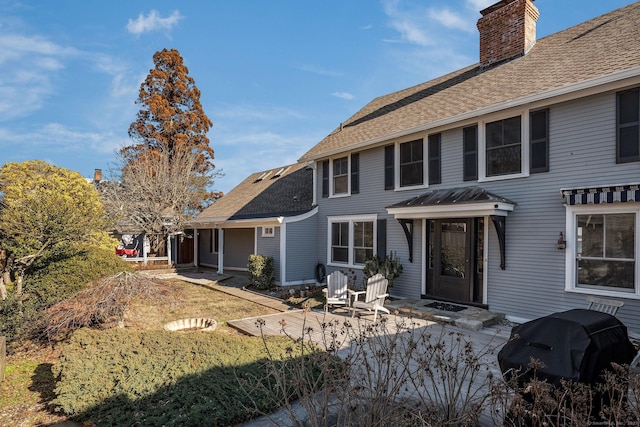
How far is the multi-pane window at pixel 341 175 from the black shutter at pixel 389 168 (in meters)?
1.67

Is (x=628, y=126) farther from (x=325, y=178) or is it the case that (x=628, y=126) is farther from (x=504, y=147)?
(x=325, y=178)

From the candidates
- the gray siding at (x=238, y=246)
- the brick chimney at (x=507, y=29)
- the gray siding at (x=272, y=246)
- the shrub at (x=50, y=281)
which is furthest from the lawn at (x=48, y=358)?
the brick chimney at (x=507, y=29)

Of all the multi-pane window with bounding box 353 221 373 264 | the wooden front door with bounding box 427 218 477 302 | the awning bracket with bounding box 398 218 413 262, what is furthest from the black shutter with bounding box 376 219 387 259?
the wooden front door with bounding box 427 218 477 302

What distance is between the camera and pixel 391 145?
10.5 m

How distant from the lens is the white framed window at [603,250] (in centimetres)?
618

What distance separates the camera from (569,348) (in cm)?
289

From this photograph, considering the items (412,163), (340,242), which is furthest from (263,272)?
(412,163)

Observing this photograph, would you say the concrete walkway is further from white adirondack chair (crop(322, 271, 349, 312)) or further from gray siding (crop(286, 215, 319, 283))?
gray siding (crop(286, 215, 319, 283))

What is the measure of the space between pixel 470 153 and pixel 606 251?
3377mm

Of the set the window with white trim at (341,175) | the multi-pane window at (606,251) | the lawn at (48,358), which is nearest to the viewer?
the lawn at (48,358)

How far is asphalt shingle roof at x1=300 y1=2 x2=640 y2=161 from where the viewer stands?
23.2 ft

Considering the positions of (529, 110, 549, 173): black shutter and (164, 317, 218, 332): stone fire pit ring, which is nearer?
(164, 317, 218, 332): stone fire pit ring

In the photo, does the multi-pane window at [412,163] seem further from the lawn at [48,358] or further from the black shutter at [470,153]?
the lawn at [48,358]

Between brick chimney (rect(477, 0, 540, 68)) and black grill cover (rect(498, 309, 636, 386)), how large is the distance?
9.08 metres
